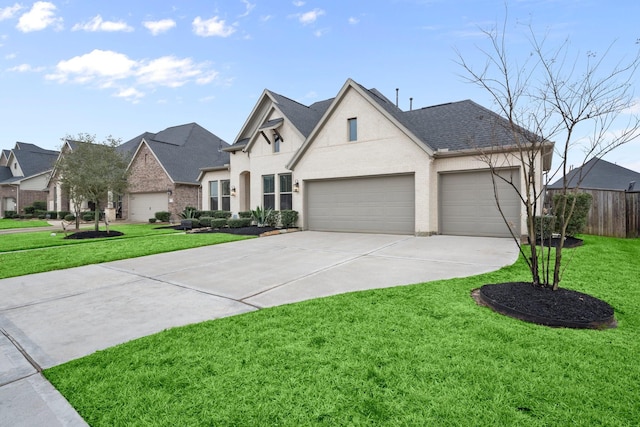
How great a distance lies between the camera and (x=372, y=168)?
13102mm

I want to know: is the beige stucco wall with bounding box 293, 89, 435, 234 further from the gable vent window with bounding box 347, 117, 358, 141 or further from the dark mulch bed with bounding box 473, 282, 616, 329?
the dark mulch bed with bounding box 473, 282, 616, 329

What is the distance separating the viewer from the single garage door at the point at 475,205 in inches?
431

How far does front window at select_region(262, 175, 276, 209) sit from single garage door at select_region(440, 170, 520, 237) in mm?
8781

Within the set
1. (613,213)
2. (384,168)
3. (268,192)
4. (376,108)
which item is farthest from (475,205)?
(268,192)

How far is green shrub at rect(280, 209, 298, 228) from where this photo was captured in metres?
14.9

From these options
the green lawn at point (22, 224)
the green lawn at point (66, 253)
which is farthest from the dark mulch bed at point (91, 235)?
the green lawn at point (22, 224)

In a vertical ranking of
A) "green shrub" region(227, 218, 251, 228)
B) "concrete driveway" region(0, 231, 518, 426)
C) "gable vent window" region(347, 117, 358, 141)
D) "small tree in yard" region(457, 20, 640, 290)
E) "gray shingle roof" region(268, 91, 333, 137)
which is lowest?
"concrete driveway" region(0, 231, 518, 426)

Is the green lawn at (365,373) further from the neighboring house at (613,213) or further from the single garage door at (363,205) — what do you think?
the neighboring house at (613,213)

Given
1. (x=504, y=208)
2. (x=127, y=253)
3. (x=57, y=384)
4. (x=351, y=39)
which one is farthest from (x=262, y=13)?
(x=57, y=384)

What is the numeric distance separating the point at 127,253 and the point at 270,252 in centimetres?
416

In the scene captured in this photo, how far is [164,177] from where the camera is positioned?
23438mm

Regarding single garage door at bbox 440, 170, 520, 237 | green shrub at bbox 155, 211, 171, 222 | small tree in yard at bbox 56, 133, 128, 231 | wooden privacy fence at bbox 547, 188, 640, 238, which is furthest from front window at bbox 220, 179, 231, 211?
wooden privacy fence at bbox 547, 188, 640, 238

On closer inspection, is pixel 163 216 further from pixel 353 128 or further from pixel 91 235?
pixel 353 128

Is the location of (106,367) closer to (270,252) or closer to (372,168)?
(270,252)
